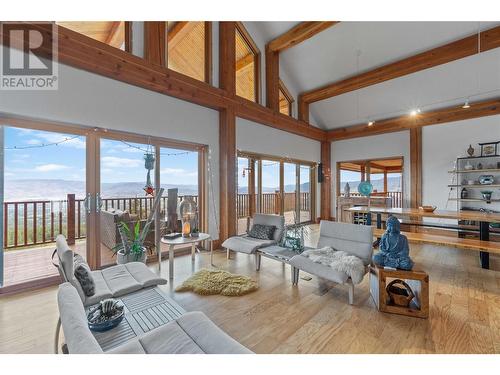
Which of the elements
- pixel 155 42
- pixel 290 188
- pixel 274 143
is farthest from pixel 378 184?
pixel 155 42

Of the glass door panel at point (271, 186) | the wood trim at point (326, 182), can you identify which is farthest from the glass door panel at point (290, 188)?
the wood trim at point (326, 182)

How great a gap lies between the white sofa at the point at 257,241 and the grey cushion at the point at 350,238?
701 mm

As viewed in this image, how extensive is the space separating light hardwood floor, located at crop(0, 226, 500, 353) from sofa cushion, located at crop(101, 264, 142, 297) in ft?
1.84

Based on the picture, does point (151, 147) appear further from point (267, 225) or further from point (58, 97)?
point (267, 225)

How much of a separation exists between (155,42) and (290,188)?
4780 mm

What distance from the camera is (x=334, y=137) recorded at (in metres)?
A: 7.42

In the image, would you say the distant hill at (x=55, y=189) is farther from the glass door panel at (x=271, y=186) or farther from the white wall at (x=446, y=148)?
the white wall at (x=446, y=148)

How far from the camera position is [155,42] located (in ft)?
11.9

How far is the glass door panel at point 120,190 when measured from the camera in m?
3.34

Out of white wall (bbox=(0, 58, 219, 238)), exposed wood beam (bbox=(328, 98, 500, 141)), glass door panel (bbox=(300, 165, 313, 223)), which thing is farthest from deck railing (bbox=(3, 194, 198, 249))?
exposed wood beam (bbox=(328, 98, 500, 141))

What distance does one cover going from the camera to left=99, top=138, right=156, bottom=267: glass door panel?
3.34 metres

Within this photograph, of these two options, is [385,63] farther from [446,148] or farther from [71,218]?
[71,218]

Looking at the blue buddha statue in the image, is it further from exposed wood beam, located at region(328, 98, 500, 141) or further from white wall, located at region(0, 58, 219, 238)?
exposed wood beam, located at region(328, 98, 500, 141)
